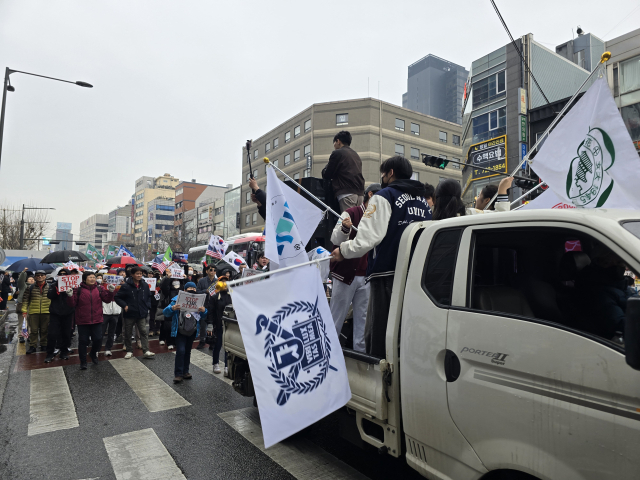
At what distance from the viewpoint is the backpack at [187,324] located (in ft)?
23.7

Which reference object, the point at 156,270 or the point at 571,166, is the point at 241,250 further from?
the point at 571,166

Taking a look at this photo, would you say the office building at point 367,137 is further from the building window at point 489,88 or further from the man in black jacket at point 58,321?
the man in black jacket at point 58,321

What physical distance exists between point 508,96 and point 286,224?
28838 millimetres

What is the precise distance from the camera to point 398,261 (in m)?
3.17

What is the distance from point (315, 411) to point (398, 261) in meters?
1.19

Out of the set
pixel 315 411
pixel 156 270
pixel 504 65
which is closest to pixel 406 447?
pixel 315 411

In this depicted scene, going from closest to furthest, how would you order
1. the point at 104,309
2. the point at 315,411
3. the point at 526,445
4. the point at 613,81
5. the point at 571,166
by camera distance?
Result: 1. the point at 526,445
2. the point at 315,411
3. the point at 571,166
4. the point at 104,309
5. the point at 613,81

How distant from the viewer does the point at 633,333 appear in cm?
172

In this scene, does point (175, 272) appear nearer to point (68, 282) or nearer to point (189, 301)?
point (68, 282)

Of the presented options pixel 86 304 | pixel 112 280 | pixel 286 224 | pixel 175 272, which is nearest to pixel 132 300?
pixel 86 304

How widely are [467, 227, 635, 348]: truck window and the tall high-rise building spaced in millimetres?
193802

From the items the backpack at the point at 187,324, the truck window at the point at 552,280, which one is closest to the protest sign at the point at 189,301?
the backpack at the point at 187,324

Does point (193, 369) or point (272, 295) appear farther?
point (193, 369)

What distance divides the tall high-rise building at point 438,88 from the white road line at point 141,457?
193 metres
